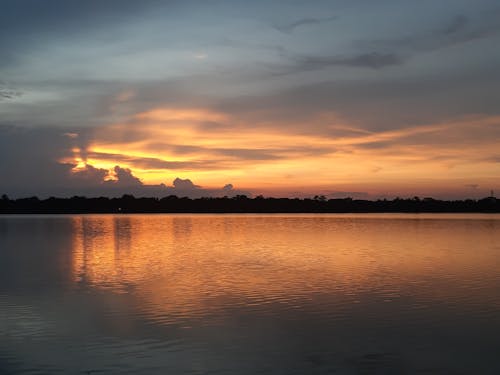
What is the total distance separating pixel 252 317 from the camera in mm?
21781

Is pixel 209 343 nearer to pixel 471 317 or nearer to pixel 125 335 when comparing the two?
pixel 125 335

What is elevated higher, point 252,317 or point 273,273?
point 273,273

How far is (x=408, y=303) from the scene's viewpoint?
81.8ft

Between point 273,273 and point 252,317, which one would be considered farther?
point 273,273

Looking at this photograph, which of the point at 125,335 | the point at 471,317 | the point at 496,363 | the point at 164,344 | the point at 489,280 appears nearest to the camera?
the point at 496,363

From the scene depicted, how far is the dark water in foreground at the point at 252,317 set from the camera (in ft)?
52.2

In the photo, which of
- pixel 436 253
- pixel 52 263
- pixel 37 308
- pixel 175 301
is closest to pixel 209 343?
pixel 175 301

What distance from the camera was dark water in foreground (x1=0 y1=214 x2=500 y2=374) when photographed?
15.9 meters

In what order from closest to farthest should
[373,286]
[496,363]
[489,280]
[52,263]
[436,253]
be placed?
1. [496,363]
2. [373,286]
3. [489,280]
4. [52,263]
5. [436,253]

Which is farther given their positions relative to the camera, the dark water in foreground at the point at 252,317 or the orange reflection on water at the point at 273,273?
the orange reflection on water at the point at 273,273

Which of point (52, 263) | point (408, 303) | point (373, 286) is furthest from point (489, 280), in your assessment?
point (52, 263)

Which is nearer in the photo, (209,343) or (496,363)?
(496,363)

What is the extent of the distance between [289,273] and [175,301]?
11.4 m

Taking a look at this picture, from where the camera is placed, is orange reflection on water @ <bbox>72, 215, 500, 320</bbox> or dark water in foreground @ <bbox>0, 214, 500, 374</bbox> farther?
orange reflection on water @ <bbox>72, 215, 500, 320</bbox>
